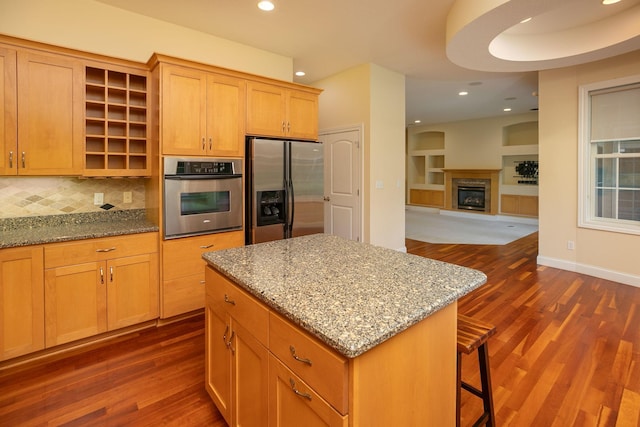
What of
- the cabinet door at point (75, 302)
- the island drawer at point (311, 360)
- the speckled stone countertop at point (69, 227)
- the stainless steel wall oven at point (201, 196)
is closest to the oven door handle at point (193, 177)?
the stainless steel wall oven at point (201, 196)

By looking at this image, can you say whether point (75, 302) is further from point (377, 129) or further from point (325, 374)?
point (377, 129)

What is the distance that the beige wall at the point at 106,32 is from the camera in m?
2.68

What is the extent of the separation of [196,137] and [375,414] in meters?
2.70

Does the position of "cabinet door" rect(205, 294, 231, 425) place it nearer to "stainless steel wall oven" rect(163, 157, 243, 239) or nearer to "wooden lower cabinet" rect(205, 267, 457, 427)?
"wooden lower cabinet" rect(205, 267, 457, 427)

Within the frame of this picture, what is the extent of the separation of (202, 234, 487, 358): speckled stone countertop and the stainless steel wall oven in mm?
1215

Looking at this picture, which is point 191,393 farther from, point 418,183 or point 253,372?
point 418,183

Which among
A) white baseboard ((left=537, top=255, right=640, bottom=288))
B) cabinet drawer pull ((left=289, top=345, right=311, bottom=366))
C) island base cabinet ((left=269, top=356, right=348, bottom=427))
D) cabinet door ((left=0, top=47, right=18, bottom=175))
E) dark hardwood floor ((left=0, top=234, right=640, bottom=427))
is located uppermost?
cabinet door ((left=0, top=47, right=18, bottom=175))

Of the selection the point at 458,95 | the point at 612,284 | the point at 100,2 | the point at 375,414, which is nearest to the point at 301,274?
the point at 375,414

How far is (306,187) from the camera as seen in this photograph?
3703 mm

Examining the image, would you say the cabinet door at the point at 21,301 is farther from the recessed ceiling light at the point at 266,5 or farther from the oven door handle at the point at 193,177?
the recessed ceiling light at the point at 266,5

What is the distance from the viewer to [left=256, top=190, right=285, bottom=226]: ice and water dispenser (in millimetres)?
3377

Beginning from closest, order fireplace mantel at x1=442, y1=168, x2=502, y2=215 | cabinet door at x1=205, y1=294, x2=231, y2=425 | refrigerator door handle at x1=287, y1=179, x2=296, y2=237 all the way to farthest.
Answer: cabinet door at x1=205, y1=294, x2=231, y2=425 < refrigerator door handle at x1=287, y1=179, x2=296, y2=237 < fireplace mantel at x1=442, y1=168, x2=502, y2=215

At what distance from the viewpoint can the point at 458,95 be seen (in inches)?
268

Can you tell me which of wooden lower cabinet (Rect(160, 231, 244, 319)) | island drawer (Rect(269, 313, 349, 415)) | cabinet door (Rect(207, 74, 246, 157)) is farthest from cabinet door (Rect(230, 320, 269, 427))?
cabinet door (Rect(207, 74, 246, 157))
